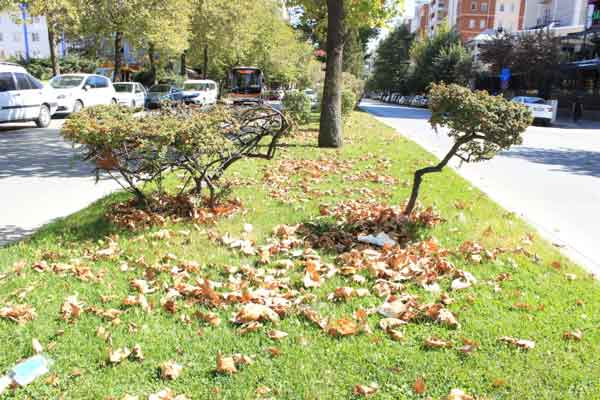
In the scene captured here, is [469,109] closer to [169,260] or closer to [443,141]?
[169,260]

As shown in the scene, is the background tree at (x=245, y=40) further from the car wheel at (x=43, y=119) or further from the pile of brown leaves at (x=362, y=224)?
the pile of brown leaves at (x=362, y=224)

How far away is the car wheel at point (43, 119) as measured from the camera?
60.5 ft

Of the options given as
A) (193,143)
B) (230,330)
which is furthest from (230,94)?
(230,330)

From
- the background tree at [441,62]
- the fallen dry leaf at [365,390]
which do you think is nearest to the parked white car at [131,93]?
the fallen dry leaf at [365,390]

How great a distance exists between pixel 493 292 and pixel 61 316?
3.36m

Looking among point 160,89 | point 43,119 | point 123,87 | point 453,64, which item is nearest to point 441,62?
point 453,64

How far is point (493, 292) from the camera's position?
457 cm

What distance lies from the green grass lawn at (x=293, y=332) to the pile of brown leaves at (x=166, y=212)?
172mm

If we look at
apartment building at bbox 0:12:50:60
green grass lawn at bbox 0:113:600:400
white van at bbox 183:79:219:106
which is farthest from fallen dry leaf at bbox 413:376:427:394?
apartment building at bbox 0:12:50:60

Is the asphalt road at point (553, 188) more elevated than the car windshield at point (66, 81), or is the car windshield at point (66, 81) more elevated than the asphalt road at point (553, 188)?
the car windshield at point (66, 81)

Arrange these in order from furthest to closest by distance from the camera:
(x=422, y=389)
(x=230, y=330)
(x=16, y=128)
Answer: (x=16, y=128), (x=230, y=330), (x=422, y=389)

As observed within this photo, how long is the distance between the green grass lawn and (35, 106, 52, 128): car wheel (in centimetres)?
1369

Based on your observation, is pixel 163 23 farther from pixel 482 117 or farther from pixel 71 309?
pixel 71 309

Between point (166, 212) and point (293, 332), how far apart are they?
3.31m
